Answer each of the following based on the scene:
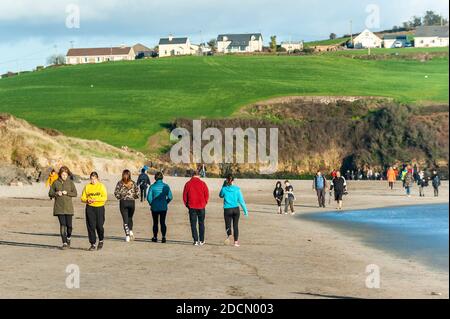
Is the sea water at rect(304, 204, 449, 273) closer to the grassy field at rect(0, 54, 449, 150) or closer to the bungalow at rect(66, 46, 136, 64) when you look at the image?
the grassy field at rect(0, 54, 449, 150)

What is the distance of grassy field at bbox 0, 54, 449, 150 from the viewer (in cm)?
9294

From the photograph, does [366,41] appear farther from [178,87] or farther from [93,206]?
[93,206]

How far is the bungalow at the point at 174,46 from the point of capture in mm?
184250

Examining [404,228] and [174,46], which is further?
[174,46]

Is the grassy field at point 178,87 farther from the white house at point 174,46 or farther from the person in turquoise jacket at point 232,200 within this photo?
the person in turquoise jacket at point 232,200

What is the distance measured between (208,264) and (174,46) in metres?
169

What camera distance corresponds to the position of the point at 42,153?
59.8 meters

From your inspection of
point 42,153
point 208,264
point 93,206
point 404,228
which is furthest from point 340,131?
point 208,264

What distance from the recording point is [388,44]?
162 metres

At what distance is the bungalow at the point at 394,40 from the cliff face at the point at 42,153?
10051 cm

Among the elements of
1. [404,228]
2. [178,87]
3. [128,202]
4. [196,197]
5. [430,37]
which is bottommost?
[404,228]

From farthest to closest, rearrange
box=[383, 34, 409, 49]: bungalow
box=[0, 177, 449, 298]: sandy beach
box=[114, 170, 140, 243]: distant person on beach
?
box=[383, 34, 409, 49]: bungalow → box=[114, 170, 140, 243]: distant person on beach → box=[0, 177, 449, 298]: sandy beach

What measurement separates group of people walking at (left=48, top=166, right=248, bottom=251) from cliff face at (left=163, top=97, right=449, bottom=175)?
55.2m

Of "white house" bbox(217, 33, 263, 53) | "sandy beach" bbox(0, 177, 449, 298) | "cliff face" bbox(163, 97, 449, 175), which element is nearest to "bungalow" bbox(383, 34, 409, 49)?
"white house" bbox(217, 33, 263, 53)
